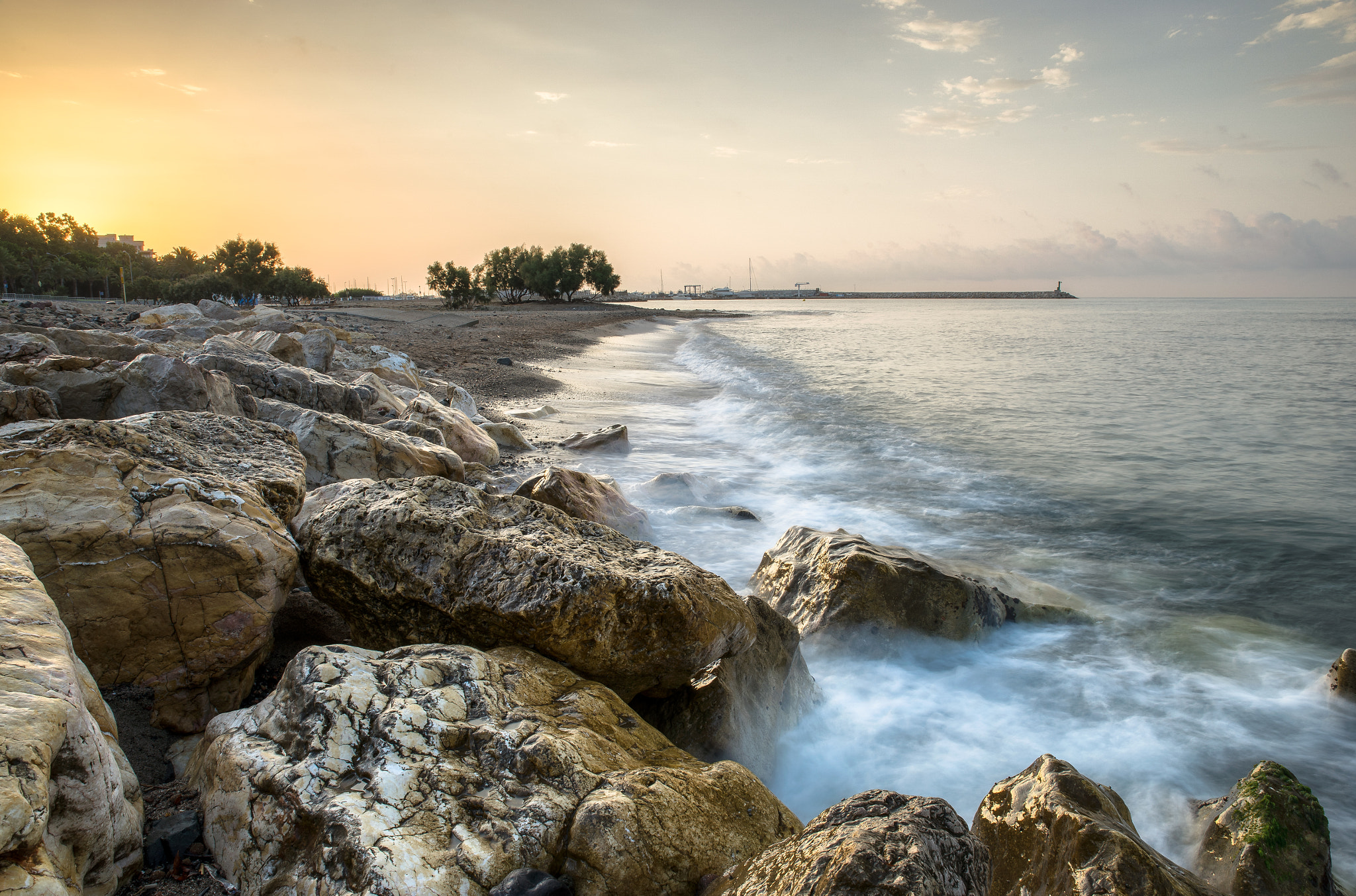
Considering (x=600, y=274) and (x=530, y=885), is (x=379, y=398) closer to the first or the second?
(x=530, y=885)

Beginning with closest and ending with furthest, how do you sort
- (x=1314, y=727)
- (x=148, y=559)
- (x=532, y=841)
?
(x=532, y=841), (x=148, y=559), (x=1314, y=727)

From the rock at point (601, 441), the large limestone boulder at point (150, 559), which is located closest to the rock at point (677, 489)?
the rock at point (601, 441)

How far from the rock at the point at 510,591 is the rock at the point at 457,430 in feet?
13.4

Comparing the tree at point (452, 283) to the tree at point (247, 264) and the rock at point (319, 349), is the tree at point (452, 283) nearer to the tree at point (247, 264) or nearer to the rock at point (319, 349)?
the tree at point (247, 264)

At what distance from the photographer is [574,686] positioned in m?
3.05

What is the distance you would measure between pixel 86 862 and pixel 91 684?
654mm

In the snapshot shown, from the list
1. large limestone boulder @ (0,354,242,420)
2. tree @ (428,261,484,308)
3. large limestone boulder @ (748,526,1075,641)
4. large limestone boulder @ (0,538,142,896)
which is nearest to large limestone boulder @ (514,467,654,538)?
large limestone boulder @ (748,526,1075,641)

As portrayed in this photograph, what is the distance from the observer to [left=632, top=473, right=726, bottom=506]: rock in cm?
867

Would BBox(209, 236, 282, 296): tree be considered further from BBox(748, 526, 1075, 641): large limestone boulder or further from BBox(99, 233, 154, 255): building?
BBox(748, 526, 1075, 641): large limestone boulder

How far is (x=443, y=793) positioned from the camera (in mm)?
2248

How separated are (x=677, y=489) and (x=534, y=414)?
5290 mm

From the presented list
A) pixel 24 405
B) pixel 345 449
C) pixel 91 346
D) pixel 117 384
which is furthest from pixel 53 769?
pixel 91 346

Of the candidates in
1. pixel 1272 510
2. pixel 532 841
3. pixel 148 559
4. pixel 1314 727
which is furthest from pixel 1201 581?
pixel 148 559

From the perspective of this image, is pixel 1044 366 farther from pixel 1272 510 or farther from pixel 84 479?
pixel 84 479
